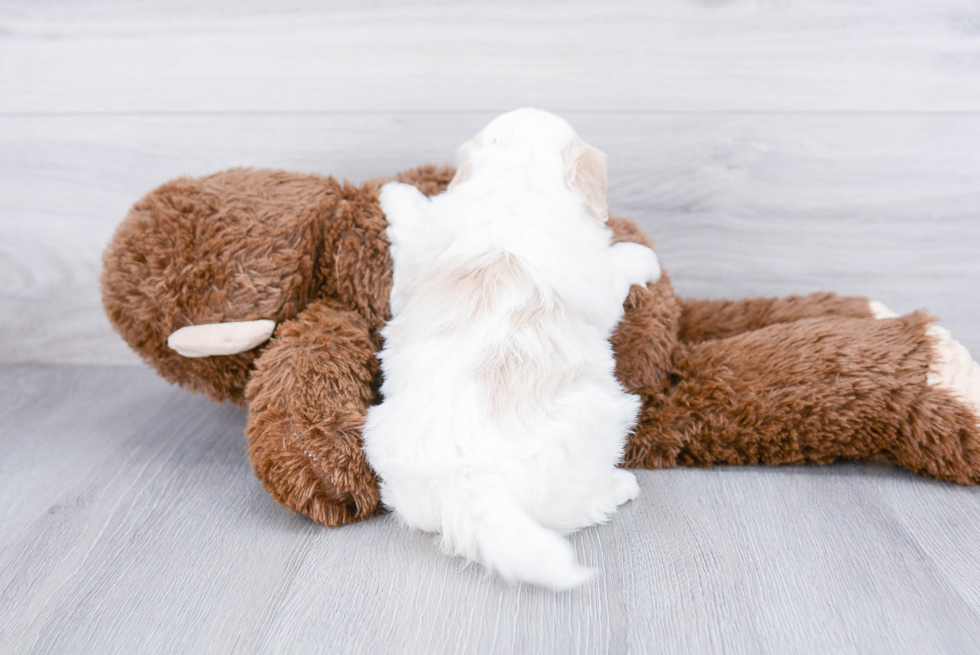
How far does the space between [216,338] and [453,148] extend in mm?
552

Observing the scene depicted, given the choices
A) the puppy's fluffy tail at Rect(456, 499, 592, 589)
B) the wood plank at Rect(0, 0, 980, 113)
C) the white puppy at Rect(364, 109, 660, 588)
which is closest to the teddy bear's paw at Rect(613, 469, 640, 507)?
the white puppy at Rect(364, 109, 660, 588)

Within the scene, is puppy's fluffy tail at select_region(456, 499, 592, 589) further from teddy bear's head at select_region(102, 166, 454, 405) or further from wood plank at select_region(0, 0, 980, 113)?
wood plank at select_region(0, 0, 980, 113)

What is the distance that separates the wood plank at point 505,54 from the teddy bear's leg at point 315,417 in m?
0.51

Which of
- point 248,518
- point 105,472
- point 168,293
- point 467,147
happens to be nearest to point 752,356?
point 467,147

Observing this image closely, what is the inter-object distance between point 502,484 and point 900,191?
97 centimetres

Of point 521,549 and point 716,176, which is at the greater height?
point 716,176

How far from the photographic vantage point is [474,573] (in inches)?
29.7

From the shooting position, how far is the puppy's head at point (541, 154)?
36.9 inches

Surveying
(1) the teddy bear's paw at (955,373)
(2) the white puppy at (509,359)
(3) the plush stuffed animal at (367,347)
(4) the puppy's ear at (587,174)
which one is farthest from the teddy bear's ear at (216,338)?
(1) the teddy bear's paw at (955,373)

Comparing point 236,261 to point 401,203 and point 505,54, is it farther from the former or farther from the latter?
point 505,54

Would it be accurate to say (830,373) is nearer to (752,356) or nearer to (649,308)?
(752,356)

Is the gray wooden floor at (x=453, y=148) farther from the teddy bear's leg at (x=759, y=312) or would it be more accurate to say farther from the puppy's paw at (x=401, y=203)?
the puppy's paw at (x=401, y=203)

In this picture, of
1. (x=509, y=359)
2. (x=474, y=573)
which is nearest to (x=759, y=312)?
(x=509, y=359)

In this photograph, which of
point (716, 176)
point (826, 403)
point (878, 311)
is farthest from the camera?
point (716, 176)
